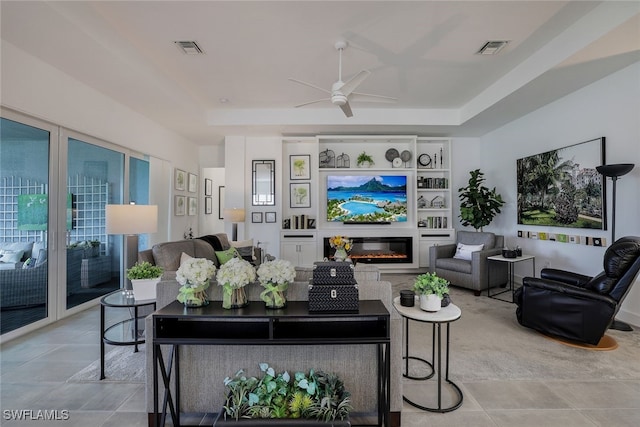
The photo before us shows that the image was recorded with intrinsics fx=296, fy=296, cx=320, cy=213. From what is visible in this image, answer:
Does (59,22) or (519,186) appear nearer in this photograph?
(59,22)

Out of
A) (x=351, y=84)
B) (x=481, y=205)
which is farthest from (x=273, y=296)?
(x=481, y=205)

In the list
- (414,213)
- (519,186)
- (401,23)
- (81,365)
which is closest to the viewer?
(81,365)

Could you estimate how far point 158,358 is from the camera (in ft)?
5.32

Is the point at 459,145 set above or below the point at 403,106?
below

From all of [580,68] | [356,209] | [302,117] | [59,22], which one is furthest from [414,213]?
[59,22]

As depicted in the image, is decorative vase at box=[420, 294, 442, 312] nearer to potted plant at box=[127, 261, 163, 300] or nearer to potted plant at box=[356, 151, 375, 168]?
potted plant at box=[127, 261, 163, 300]

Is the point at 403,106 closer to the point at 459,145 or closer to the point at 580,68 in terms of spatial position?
the point at 459,145

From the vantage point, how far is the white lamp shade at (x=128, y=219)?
258 cm

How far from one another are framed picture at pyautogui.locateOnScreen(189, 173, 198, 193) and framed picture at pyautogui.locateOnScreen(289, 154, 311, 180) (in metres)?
2.28

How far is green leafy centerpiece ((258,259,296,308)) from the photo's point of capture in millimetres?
A: 1679

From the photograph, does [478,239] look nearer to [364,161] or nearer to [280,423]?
[364,161]

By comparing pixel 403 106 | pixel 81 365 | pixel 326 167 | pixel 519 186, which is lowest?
pixel 81 365

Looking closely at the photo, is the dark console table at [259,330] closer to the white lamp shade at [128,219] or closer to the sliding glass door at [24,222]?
the white lamp shade at [128,219]

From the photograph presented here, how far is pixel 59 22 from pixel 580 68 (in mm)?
5284
